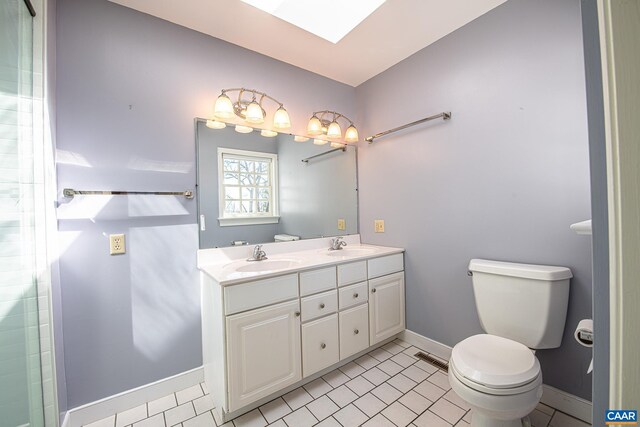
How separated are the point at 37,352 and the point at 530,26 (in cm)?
304

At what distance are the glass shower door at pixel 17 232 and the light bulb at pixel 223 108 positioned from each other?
0.82 meters

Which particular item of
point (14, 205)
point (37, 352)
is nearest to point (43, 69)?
point (14, 205)

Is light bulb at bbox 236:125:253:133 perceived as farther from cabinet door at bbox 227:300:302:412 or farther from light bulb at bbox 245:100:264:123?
cabinet door at bbox 227:300:302:412

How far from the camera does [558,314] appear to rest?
1.29 metres

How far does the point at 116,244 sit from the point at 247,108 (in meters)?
1.24

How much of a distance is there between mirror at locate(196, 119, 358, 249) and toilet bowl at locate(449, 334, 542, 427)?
1415 millimetres

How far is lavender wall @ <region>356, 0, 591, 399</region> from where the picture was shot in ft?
4.39

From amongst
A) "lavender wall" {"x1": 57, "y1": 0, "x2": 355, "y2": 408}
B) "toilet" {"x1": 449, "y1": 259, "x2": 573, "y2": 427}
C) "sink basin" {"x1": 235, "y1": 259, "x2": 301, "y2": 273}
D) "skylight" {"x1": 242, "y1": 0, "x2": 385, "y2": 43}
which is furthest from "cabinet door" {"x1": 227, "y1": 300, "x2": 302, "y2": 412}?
"skylight" {"x1": 242, "y1": 0, "x2": 385, "y2": 43}

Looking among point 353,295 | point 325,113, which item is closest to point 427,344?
point 353,295

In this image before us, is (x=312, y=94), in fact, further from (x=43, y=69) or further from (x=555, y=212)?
(x=555, y=212)

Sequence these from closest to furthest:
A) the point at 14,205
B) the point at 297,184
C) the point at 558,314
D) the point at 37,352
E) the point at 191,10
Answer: the point at 14,205 < the point at 37,352 < the point at 558,314 < the point at 191,10 < the point at 297,184

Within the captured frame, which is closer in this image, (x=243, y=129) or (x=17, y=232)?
Answer: (x=17, y=232)

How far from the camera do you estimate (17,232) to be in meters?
1.01

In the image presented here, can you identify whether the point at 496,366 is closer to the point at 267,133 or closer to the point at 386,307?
the point at 386,307
